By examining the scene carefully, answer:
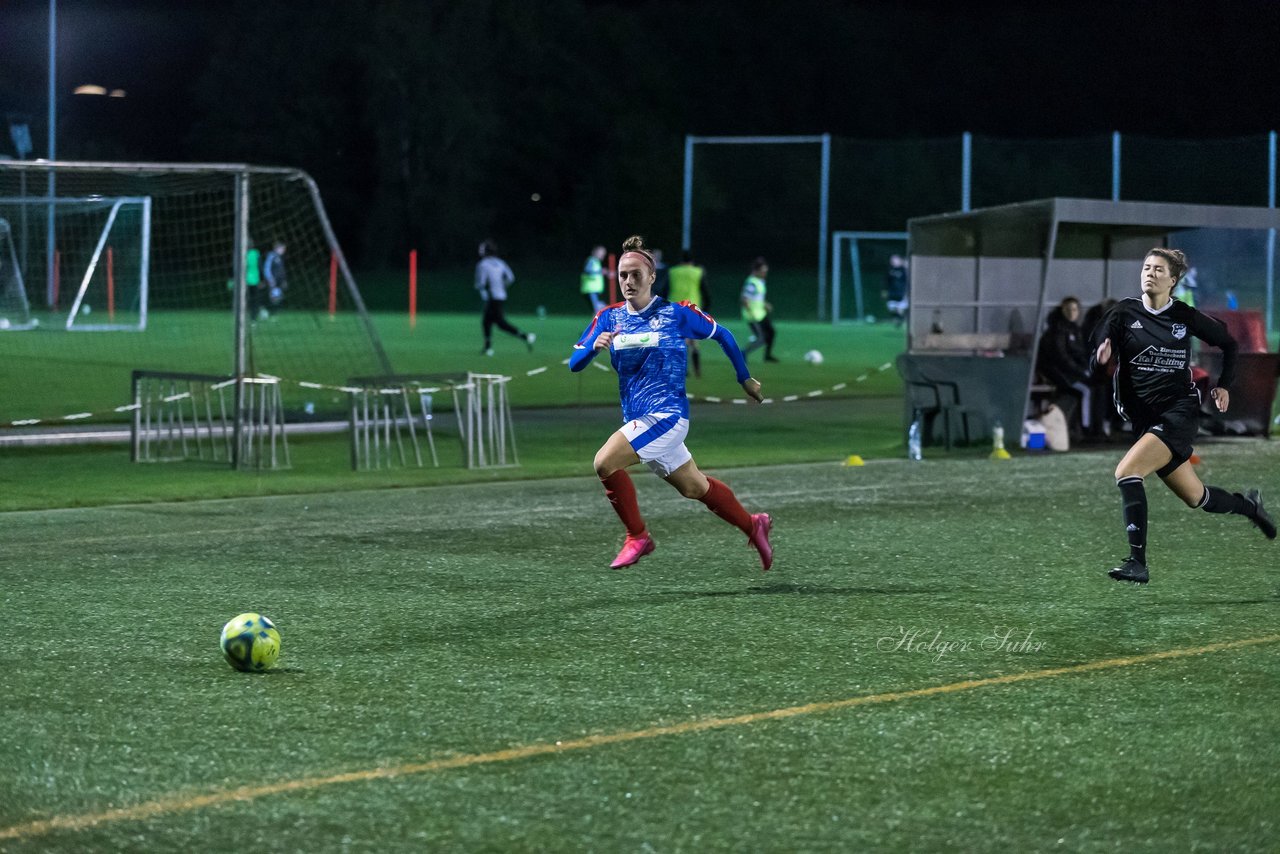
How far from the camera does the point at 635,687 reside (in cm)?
667

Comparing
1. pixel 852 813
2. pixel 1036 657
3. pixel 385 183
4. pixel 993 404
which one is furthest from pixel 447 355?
pixel 385 183

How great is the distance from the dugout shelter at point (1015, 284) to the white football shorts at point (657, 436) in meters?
7.88

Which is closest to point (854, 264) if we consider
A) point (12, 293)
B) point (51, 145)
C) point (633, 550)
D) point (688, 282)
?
point (688, 282)

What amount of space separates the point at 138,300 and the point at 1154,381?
3035 cm

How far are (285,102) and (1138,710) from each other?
68.5 metres

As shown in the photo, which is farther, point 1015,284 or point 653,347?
point 1015,284

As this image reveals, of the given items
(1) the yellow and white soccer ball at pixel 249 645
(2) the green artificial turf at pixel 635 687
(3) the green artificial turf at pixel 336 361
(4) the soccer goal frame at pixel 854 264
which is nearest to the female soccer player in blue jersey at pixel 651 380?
(2) the green artificial turf at pixel 635 687

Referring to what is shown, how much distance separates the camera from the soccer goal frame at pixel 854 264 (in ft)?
138

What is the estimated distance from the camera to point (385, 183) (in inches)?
2726

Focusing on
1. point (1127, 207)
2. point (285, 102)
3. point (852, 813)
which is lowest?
point (852, 813)

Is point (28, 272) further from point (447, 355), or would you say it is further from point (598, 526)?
point (598, 526)

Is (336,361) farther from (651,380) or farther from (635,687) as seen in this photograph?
(635,687)

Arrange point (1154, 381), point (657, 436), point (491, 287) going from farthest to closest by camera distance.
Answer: point (491, 287)
point (657, 436)
point (1154, 381)
